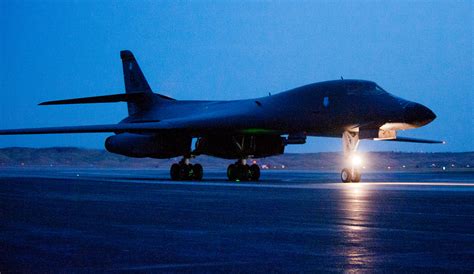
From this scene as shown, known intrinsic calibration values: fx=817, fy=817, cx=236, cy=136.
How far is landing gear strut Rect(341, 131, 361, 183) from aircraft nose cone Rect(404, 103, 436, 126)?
209 centimetres

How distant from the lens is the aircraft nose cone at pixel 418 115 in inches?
979

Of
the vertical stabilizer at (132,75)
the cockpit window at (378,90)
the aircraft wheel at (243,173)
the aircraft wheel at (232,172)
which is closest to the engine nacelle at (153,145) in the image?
the aircraft wheel at (232,172)

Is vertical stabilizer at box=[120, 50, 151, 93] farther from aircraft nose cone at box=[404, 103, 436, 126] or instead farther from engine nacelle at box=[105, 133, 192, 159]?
aircraft nose cone at box=[404, 103, 436, 126]

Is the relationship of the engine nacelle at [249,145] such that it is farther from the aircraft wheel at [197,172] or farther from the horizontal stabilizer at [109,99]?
the horizontal stabilizer at [109,99]

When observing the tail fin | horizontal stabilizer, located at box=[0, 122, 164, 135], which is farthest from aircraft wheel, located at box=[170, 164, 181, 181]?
the tail fin

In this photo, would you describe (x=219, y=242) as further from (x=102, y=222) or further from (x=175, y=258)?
(x=102, y=222)

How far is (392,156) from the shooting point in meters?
92.2

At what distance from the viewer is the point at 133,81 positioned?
123ft

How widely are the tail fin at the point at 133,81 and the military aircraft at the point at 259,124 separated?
575 mm

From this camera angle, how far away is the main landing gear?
30.2 meters

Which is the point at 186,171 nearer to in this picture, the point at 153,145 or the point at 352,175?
the point at 153,145

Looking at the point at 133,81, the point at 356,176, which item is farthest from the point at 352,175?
the point at 133,81

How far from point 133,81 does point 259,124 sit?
1108cm

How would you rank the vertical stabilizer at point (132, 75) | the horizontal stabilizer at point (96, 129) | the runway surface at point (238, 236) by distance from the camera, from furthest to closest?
the vertical stabilizer at point (132, 75) → the horizontal stabilizer at point (96, 129) → the runway surface at point (238, 236)
